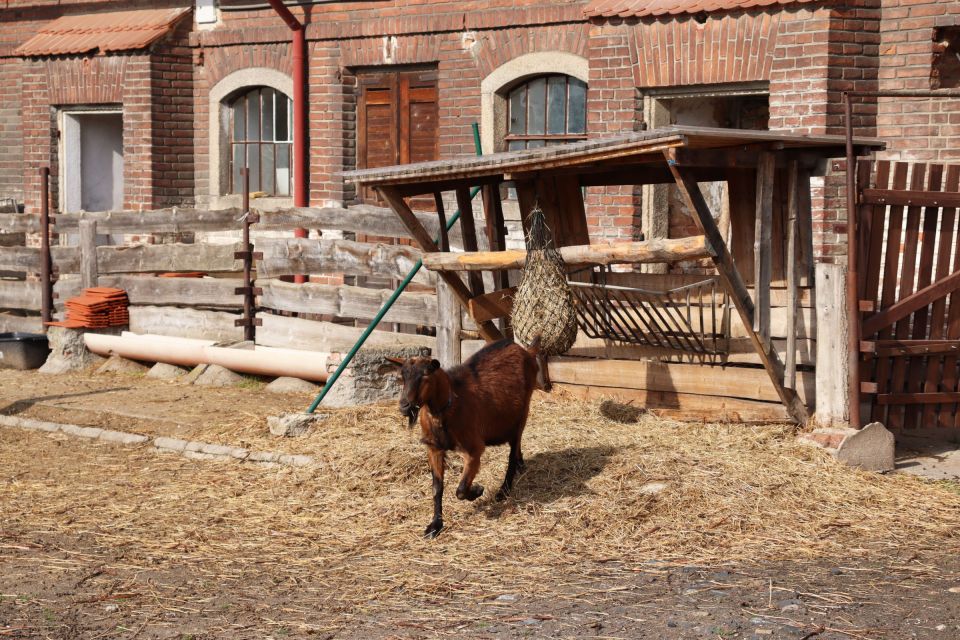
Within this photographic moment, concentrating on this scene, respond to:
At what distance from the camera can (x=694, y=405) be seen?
29.2ft

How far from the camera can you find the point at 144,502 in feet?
24.1

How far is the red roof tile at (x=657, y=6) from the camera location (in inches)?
459

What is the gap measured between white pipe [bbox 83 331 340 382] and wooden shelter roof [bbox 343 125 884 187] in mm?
2681

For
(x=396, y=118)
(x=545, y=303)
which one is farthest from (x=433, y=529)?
(x=396, y=118)

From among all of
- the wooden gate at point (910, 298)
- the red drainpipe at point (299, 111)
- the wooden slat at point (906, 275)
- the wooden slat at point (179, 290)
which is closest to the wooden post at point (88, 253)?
the wooden slat at point (179, 290)

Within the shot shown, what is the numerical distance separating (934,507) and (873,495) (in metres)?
0.33

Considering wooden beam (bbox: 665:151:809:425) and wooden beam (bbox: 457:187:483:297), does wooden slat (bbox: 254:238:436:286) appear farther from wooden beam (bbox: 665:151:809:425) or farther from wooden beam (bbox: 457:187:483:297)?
wooden beam (bbox: 665:151:809:425)

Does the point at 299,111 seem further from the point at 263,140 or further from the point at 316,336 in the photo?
the point at 316,336

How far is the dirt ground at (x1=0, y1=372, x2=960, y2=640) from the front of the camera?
5137mm

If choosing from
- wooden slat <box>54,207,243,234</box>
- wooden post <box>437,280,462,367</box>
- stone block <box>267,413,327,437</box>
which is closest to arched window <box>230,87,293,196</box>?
wooden slat <box>54,207,243,234</box>

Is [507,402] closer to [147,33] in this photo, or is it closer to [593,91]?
[593,91]

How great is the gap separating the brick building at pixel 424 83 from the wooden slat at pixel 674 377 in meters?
2.05

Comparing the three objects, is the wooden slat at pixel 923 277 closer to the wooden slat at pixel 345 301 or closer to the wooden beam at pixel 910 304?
the wooden beam at pixel 910 304

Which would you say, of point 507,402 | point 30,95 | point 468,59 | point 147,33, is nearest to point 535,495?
point 507,402
